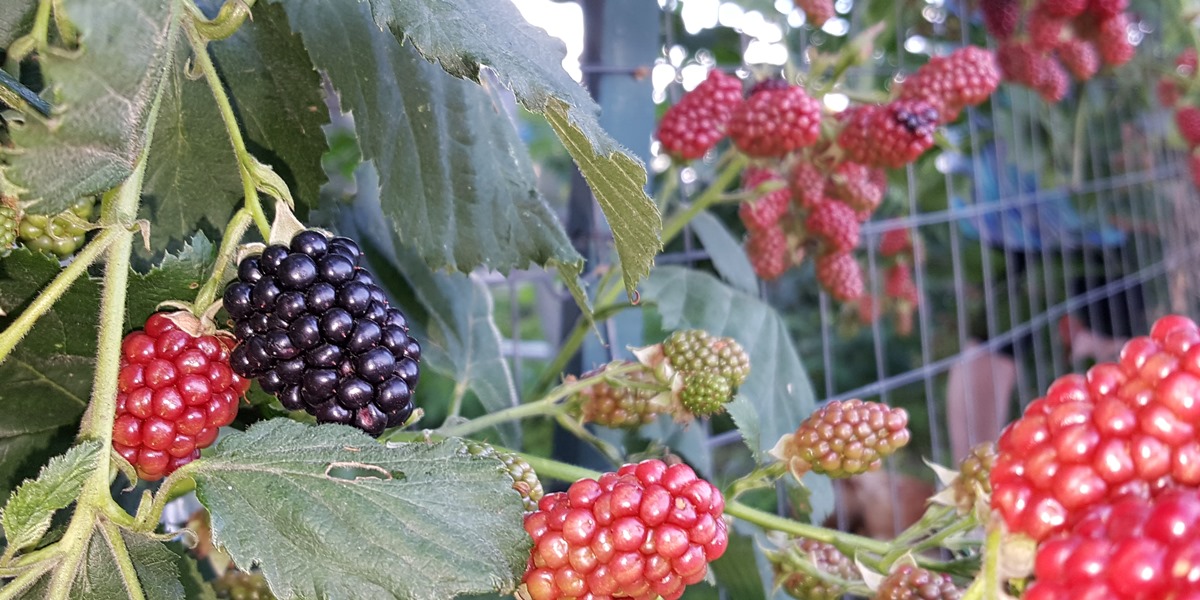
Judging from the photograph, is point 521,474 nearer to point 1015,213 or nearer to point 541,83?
point 541,83

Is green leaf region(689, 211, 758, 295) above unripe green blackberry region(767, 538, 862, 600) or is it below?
above

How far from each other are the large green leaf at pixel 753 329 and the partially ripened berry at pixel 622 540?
1.48 ft

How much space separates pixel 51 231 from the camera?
1.40ft

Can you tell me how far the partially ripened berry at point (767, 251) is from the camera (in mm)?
1045

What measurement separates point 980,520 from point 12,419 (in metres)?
0.44

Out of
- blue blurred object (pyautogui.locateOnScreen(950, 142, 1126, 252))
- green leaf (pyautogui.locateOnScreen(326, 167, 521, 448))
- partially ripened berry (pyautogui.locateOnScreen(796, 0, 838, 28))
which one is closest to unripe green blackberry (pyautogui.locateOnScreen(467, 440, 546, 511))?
green leaf (pyautogui.locateOnScreen(326, 167, 521, 448))

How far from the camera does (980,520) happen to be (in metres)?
0.31

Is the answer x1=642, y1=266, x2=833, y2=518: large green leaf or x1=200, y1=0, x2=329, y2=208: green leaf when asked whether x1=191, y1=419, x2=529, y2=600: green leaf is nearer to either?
x1=200, y1=0, x2=329, y2=208: green leaf

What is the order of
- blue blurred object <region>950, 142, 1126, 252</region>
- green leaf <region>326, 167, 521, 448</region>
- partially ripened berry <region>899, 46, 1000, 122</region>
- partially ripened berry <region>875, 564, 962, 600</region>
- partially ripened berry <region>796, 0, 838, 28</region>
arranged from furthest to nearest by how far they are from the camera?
blue blurred object <region>950, 142, 1126, 252</region>
partially ripened berry <region>796, 0, 838, 28</region>
partially ripened berry <region>899, 46, 1000, 122</region>
green leaf <region>326, 167, 521, 448</region>
partially ripened berry <region>875, 564, 962, 600</region>

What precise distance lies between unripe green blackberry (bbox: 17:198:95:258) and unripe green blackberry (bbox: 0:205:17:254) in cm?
2

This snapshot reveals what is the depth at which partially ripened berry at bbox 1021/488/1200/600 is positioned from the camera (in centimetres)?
25


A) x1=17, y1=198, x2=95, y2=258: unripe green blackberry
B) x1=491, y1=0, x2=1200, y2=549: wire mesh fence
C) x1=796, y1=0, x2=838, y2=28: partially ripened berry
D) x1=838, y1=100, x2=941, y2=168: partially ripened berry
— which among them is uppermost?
x1=796, y1=0, x2=838, y2=28: partially ripened berry

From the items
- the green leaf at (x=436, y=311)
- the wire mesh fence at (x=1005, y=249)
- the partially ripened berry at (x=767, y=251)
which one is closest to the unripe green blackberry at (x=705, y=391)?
the green leaf at (x=436, y=311)

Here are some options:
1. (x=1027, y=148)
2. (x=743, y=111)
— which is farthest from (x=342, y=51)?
(x=1027, y=148)
